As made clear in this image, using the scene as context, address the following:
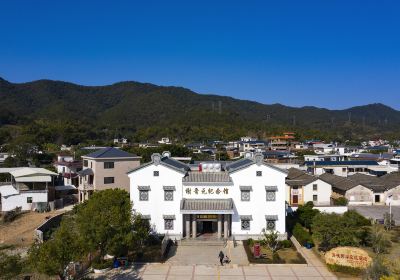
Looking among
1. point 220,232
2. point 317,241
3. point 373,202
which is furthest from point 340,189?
point 220,232

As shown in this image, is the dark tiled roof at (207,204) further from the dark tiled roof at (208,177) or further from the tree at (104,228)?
the tree at (104,228)

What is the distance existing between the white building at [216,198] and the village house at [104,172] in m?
12.3

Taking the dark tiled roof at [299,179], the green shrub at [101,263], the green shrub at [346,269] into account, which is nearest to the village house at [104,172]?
the green shrub at [101,263]

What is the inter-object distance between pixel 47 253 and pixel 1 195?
2815 centimetres

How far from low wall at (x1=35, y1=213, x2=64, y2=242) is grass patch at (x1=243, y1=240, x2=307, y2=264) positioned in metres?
16.4

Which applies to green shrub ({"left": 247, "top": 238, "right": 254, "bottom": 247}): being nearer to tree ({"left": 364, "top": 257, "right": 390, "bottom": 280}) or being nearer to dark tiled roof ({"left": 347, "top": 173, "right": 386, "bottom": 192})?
tree ({"left": 364, "top": 257, "right": 390, "bottom": 280})

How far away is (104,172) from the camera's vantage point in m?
43.2

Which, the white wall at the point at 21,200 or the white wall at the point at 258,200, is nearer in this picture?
the white wall at the point at 258,200

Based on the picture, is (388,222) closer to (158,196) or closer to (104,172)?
(158,196)

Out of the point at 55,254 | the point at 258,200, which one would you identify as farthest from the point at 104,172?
the point at 55,254

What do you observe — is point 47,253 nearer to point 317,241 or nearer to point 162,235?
point 162,235

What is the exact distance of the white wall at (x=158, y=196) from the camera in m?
30.5

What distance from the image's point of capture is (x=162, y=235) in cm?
3034

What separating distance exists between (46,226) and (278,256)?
67.2 feet
